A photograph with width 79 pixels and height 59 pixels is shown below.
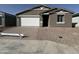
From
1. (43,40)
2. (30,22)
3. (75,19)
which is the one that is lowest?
(43,40)

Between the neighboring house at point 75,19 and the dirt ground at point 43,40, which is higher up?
the neighboring house at point 75,19

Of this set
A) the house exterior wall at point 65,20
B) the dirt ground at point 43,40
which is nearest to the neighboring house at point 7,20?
the dirt ground at point 43,40

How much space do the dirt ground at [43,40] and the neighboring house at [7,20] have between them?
25 centimetres

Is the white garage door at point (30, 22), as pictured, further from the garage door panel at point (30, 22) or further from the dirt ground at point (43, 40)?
the dirt ground at point (43, 40)

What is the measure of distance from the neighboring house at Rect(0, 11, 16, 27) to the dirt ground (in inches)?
10.0

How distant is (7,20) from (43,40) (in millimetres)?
1868

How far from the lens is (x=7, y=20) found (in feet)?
17.7

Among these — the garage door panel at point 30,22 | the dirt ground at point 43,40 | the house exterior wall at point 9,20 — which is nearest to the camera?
the house exterior wall at point 9,20

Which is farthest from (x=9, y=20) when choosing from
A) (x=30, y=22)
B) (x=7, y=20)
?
(x=30, y=22)

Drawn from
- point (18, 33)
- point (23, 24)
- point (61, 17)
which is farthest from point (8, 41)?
point (61, 17)

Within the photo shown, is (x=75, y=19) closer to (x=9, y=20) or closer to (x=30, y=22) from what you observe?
(x=30, y=22)

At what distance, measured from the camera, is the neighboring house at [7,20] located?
5.25 meters

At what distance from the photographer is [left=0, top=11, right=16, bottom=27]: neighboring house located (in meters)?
5.25

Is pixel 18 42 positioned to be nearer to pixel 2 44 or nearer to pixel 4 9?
pixel 2 44
